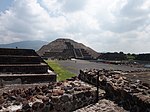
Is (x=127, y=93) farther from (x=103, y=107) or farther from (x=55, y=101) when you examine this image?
(x=55, y=101)

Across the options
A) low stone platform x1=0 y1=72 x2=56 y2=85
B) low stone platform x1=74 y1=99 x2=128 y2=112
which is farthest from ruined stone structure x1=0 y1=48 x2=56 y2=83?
low stone platform x1=74 y1=99 x2=128 y2=112

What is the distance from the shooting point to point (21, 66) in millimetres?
18375

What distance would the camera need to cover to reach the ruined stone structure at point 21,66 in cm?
1734

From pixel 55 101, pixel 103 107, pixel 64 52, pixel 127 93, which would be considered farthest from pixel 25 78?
pixel 64 52

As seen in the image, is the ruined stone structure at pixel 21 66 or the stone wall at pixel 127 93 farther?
the ruined stone structure at pixel 21 66

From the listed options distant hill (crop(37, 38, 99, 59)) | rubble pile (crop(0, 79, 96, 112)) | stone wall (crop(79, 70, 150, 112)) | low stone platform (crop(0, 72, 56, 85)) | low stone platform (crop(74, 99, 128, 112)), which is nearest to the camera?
stone wall (crop(79, 70, 150, 112))

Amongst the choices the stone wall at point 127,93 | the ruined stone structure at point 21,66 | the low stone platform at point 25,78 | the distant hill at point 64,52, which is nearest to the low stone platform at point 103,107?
the stone wall at point 127,93

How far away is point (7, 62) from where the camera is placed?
19094mm

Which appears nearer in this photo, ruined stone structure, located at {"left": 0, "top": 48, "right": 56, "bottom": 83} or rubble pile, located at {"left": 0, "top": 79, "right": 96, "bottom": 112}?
A: rubble pile, located at {"left": 0, "top": 79, "right": 96, "bottom": 112}

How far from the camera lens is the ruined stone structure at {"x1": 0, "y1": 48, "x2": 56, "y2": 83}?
17.3 metres

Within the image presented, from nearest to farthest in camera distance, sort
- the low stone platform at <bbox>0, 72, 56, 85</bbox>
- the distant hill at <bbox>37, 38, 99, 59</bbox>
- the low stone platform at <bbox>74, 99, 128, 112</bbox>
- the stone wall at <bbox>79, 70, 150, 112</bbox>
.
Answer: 1. the stone wall at <bbox>79, 70, 150, 112</bbox>
2. the low stone platform at <bbox>74, 99, 128, 112</bbox>
3. the low stone platform at <bbox>0, 72, 56, 85</bbox>
4. the distant hill at <bbox>37, 38, 99, 59</bbox>

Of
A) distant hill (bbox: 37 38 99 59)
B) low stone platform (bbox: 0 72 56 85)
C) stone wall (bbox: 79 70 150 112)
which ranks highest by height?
distant hill (bbox: 37 38 99 59)

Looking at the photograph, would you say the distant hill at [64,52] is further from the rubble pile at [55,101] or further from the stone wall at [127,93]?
the rubble pile at [55,101]

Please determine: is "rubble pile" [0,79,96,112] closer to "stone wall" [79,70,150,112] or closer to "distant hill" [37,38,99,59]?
"stone wall" [79,70,150,112]
